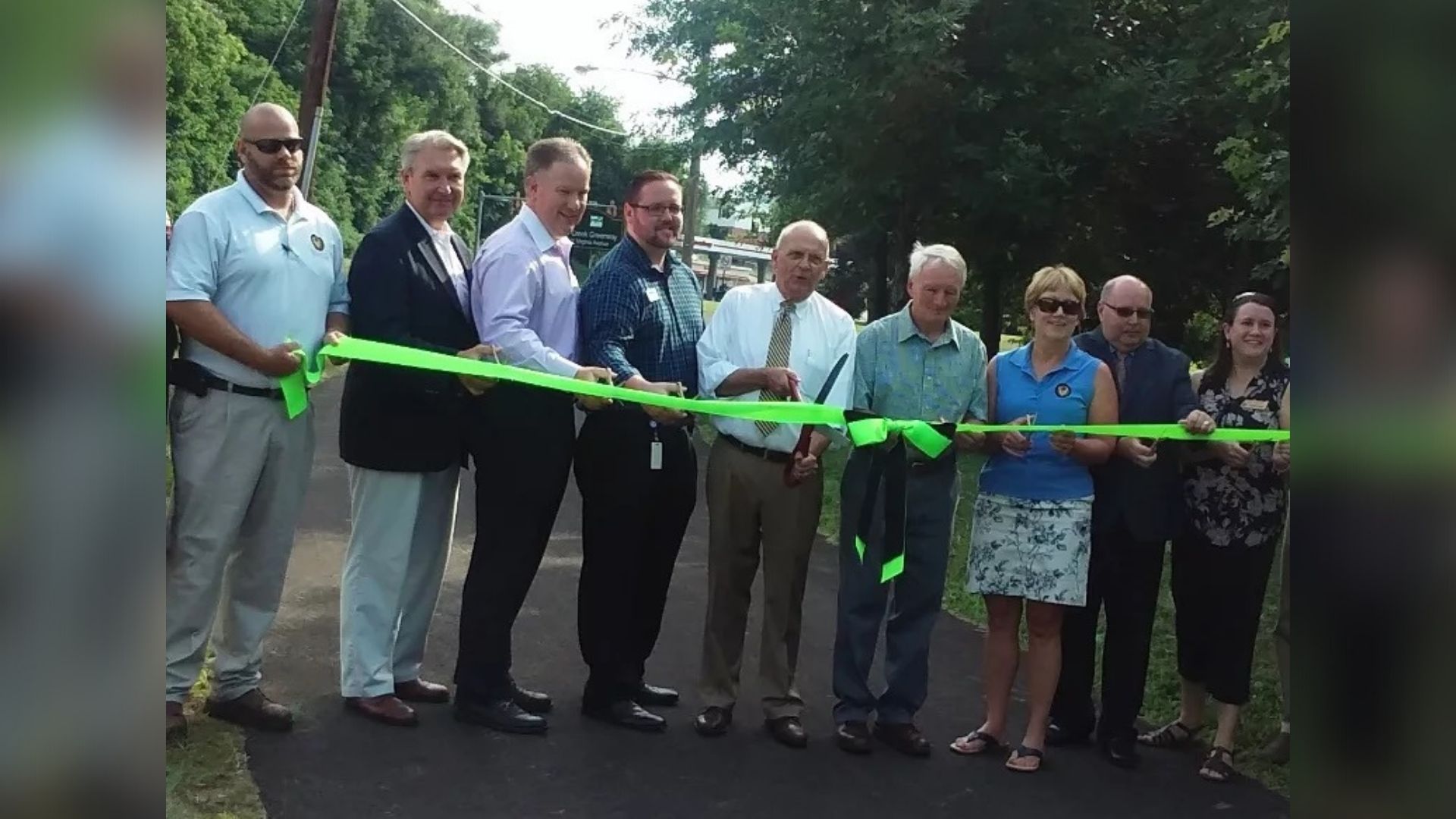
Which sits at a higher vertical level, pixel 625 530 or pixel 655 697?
pixel 625 530

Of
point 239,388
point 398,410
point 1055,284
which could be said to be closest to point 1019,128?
point 1055,284

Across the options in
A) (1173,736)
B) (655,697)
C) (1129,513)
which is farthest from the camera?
(655,697)

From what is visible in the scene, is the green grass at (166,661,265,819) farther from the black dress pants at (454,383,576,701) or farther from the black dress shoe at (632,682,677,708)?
the black dress shoe at (632,682,677,708)

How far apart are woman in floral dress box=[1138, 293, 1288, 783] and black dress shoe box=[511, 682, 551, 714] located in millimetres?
2536

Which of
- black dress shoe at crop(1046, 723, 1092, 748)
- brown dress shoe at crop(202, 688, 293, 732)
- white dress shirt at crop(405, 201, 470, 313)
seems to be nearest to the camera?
brown dress shoe at crop(202, 688, 293, 732)

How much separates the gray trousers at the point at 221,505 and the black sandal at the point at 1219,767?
3537mm

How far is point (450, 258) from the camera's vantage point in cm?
452

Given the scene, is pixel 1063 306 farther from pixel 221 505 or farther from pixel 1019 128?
pixel 1019 128

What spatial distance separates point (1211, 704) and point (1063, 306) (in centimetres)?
225

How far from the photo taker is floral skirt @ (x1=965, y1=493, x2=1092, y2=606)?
4.35m

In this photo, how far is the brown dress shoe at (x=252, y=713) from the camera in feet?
13.8

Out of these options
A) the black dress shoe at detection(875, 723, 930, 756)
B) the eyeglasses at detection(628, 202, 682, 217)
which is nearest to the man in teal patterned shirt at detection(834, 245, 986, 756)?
the black dress shoe at detection(875, 723, 930, 756)
